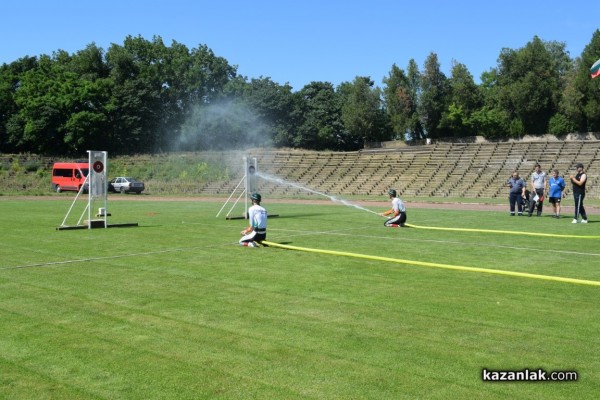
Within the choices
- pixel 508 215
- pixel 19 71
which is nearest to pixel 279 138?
pixel 19 71

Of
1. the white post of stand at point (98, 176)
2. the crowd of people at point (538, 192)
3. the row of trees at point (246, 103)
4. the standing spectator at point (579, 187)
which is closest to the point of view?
the white post of stand at point (98, 176)

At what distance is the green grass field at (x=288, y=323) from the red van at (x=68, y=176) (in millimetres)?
43990

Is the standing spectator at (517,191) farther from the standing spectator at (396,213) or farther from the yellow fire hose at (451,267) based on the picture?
the yellow fire hose at (451,267)

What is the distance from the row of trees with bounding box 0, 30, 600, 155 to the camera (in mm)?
69312

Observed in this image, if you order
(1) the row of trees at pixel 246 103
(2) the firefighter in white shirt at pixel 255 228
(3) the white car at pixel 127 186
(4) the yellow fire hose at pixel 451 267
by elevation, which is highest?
(1) the row of trees at pixel 246 103

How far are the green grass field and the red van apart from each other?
4399 centimetres

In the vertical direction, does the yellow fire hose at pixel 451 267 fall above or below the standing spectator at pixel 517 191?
below

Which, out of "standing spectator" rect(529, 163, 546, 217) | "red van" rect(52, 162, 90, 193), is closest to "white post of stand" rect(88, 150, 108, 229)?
"standing spectator" rect(529, 163, 546, 217)

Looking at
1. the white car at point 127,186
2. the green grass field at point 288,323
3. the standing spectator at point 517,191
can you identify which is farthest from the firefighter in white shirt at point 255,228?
the white car at point 127,186

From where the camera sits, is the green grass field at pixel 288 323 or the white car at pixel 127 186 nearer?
the green grass field at pixel 288 323

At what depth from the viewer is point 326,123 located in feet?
283

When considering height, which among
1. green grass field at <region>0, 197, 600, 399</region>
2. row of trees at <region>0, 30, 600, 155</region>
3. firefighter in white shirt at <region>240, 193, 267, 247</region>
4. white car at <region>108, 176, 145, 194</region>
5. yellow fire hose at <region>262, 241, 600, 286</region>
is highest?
row of trees at <region>0, 30, 600, 155</region>

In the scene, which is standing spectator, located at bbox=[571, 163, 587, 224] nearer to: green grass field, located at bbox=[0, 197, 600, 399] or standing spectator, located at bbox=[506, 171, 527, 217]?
standing spectator, located at bbox=[506, 171, 527, 217]

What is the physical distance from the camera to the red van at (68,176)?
56844mm
